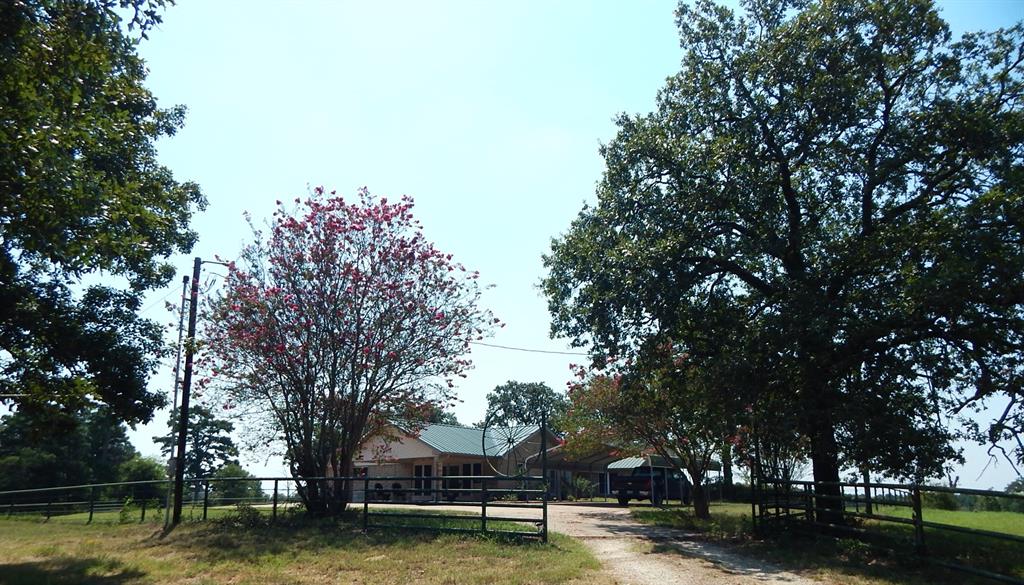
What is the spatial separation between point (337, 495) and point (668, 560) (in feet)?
36.3

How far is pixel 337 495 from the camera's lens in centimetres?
1945

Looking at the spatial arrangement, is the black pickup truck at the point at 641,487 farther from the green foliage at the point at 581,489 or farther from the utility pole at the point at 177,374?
the utility pole at the point at 177,374

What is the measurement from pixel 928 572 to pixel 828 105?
9.57 meters

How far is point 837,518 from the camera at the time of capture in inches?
548

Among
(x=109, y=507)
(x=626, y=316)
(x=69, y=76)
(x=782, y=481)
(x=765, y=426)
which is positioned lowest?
(x=109, y=507)

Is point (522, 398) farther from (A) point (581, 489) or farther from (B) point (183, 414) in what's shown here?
(B) point (183, 414)

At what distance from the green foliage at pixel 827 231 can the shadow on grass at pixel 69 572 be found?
10.8 m

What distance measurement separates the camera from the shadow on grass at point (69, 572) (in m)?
9.87

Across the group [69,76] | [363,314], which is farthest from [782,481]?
[69,76]

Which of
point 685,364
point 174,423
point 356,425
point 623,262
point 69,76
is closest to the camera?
point 69,76

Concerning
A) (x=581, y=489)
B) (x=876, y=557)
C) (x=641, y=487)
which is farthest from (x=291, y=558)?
(x=581, y=489)

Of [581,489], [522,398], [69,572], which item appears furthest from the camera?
[522,398]

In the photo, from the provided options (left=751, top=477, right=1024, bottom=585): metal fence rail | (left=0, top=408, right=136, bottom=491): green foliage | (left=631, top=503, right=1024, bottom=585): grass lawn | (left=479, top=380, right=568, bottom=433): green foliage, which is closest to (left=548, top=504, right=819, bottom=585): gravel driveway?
(left=631, top=503, right=1024, bottom=585): grass lawn

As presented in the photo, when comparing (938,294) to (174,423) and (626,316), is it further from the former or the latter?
(174,423)
